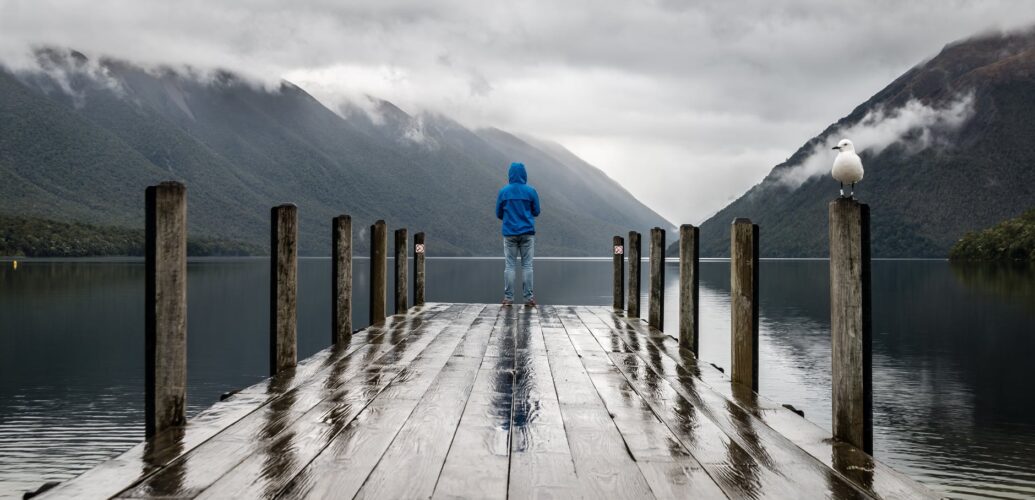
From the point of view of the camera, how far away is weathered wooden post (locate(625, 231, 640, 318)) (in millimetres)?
12445

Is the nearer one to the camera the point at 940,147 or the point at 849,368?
the point at 849,368

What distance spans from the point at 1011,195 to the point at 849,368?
601ft

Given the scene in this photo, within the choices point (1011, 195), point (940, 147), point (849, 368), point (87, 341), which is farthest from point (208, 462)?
point (940, 147)

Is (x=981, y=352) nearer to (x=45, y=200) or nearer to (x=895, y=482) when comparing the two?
(x=895, y=482)

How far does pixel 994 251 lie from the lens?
96.8 meters

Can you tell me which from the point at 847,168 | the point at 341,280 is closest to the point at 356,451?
the point at 341,280

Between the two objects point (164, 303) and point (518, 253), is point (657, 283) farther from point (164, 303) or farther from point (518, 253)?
point (164, 303)

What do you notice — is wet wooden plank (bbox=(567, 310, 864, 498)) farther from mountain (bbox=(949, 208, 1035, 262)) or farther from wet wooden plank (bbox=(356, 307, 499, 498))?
mountain (bbox=(949, 208, 1035, 262))

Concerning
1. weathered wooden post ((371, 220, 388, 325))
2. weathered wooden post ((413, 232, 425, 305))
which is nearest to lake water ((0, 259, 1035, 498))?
weathered wooden post ((371, 220, 388, 325))

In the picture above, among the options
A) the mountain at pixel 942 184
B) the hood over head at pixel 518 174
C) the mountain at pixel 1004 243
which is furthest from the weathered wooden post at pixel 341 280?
the mountain at pixel 942 184

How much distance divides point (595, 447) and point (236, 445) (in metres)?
1.79

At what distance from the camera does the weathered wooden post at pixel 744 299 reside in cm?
630

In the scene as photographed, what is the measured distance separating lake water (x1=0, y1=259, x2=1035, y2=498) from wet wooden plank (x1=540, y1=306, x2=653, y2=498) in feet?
19.2

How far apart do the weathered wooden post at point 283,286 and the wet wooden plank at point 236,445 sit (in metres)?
0.42
